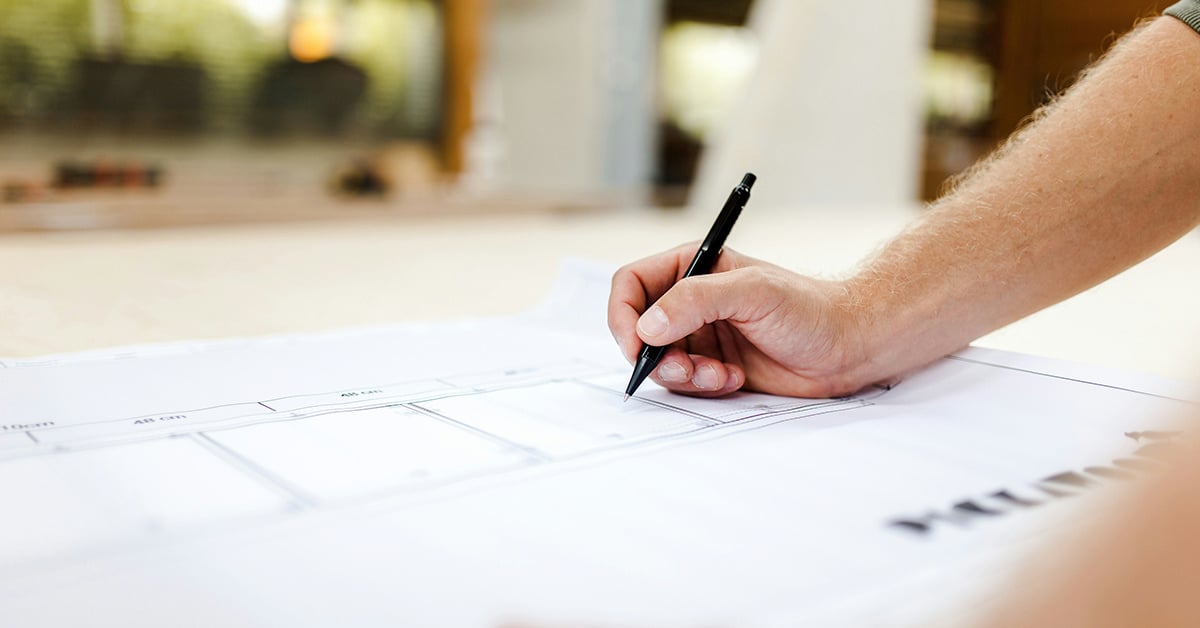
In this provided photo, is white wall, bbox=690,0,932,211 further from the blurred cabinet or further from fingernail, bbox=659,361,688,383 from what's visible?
the blurred cabinet

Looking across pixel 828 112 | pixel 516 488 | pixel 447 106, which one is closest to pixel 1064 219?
pixel 516 488

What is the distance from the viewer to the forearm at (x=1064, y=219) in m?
0.52

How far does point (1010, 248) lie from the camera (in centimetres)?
53

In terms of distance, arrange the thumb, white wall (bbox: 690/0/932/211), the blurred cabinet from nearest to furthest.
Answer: the thumb → white wall (bbox: 690/0/932/211) → the blurred cabinet

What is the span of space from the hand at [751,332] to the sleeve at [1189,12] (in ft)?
0.82

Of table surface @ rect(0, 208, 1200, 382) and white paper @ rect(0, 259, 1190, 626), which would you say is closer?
white paper @ rect(0, 259, 1190, 626)

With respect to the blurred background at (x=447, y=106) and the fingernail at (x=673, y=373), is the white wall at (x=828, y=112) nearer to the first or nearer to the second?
the blurred background at (x=447, y=106)

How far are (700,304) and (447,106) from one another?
8.20 feet

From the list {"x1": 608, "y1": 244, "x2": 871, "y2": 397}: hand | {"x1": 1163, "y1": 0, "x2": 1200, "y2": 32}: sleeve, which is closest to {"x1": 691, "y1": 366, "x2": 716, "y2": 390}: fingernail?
{"x1": 608, "y1": 244, "x2": 871, "y2": 397}: hand

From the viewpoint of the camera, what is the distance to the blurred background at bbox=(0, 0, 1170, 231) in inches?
70.1

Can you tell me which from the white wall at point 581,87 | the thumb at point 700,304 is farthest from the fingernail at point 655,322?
the white wall at point 581,87

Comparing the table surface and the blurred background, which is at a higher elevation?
the blurred background

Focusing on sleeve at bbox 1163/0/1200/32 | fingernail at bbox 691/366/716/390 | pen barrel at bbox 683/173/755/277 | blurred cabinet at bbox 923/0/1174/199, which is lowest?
fingernail at bbox 691/366/716/390

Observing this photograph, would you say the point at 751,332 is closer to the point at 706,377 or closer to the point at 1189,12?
the point at 706,377
